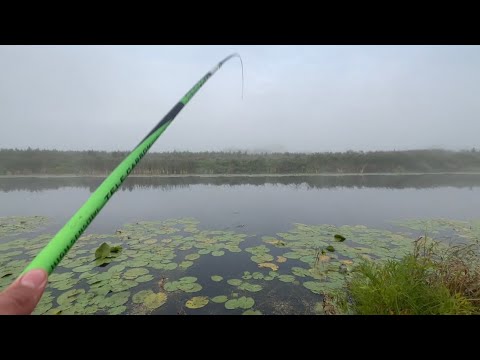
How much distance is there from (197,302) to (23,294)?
2656 millimetres

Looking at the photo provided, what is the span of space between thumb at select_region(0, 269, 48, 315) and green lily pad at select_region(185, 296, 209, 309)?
258cm

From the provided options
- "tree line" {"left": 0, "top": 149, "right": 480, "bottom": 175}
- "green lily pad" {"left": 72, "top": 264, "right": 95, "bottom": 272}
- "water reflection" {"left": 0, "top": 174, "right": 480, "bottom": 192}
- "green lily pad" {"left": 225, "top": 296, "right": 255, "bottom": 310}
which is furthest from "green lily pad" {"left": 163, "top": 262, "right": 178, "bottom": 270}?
"tree line" {"left": 0, "top": 149, "right": 480, "bottom": 175}

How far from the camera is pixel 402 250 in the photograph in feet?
14.9

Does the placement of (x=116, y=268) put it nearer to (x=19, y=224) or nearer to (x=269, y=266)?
(x=269, y=266)

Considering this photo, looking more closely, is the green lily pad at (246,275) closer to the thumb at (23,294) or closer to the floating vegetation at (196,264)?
the floating vegetation at (196,264)

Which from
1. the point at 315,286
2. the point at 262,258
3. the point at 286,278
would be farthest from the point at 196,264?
the point at 315,286

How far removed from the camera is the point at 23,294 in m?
0.60

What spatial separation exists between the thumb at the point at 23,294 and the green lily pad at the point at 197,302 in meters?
2.58

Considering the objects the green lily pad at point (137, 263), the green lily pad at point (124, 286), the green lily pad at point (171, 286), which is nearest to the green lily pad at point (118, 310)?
the green lily pad at point (124, 286)

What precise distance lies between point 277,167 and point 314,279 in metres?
18.2

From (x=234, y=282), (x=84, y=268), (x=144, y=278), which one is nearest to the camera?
(x=234, y=282)

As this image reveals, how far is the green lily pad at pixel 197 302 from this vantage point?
2.84m

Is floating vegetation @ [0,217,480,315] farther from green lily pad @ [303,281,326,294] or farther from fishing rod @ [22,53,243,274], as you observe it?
fishing rod @ [22,53,243,274]
